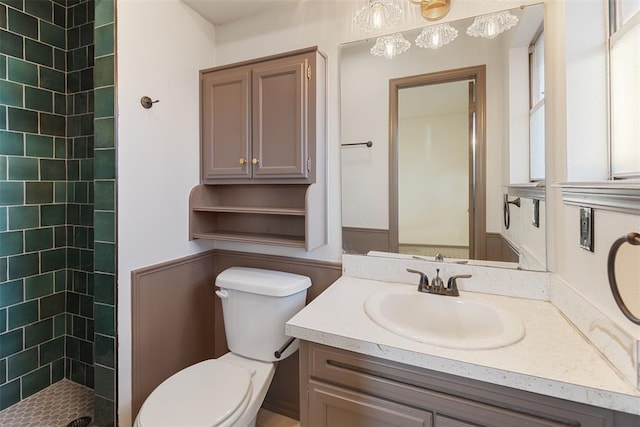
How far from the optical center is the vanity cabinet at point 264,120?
1.51 meters

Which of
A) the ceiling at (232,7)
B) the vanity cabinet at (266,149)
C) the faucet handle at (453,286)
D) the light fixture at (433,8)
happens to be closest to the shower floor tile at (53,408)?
the vanity cabinet at (266,149)

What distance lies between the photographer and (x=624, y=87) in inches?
36.1

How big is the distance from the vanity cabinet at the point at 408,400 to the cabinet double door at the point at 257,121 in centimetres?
90

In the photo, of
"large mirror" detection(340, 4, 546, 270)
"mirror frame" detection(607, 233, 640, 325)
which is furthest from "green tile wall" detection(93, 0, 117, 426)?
"mirror frame" detection(607, 233, 640, 325)

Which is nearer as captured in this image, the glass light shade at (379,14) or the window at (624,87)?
the window at (624,87)

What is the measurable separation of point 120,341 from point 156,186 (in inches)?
29.3

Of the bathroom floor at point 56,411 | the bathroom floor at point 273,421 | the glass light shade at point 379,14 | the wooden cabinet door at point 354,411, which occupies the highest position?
the glass light shade at point 379,14

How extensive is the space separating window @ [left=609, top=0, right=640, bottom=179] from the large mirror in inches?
11.0

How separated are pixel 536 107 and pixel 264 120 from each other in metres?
1.25

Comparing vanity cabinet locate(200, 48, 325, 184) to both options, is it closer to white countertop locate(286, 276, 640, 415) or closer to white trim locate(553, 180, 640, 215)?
white countertop locate(286, 276, 640, 415)

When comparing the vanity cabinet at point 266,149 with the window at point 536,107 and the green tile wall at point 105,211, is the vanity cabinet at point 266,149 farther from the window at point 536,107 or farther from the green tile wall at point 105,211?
the window at point 536,107

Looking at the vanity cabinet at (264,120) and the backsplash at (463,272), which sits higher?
the vanity cabinet at (264,120)

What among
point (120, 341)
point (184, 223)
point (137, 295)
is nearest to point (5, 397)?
point (120, 341)

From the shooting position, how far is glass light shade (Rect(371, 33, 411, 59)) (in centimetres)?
145
